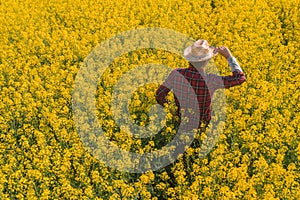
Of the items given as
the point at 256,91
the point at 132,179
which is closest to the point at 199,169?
the point at 132,179

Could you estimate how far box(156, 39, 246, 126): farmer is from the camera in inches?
195

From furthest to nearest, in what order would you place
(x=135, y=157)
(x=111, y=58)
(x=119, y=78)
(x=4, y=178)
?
(x=111, y=58), (x=119, y=78), (x=135, y=157), (x=4, y=178)

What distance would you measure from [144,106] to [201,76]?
1.68m

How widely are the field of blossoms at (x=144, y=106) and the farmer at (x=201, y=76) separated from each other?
67 centimetres

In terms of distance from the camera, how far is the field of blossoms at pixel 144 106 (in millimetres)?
5082

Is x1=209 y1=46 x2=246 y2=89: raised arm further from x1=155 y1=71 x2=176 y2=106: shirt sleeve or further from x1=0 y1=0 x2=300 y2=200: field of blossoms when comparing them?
x1=0 y1=0 x2=300 y2=200: field of blossoms

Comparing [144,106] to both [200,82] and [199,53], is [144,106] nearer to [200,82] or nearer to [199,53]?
[200,82]

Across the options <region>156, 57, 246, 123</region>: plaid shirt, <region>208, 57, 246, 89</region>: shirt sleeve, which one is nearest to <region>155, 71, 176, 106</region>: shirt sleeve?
<region>156, 57, 246, 123</region>: plaid shirt

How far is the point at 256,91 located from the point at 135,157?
2321mm

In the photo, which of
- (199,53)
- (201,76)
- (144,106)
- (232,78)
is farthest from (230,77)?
(144,106)

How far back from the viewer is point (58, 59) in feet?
26.2

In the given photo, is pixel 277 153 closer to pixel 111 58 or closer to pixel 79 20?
pixel 111 58

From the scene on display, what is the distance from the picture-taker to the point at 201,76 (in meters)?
5.04

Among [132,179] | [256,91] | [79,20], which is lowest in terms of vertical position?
[132,179]
